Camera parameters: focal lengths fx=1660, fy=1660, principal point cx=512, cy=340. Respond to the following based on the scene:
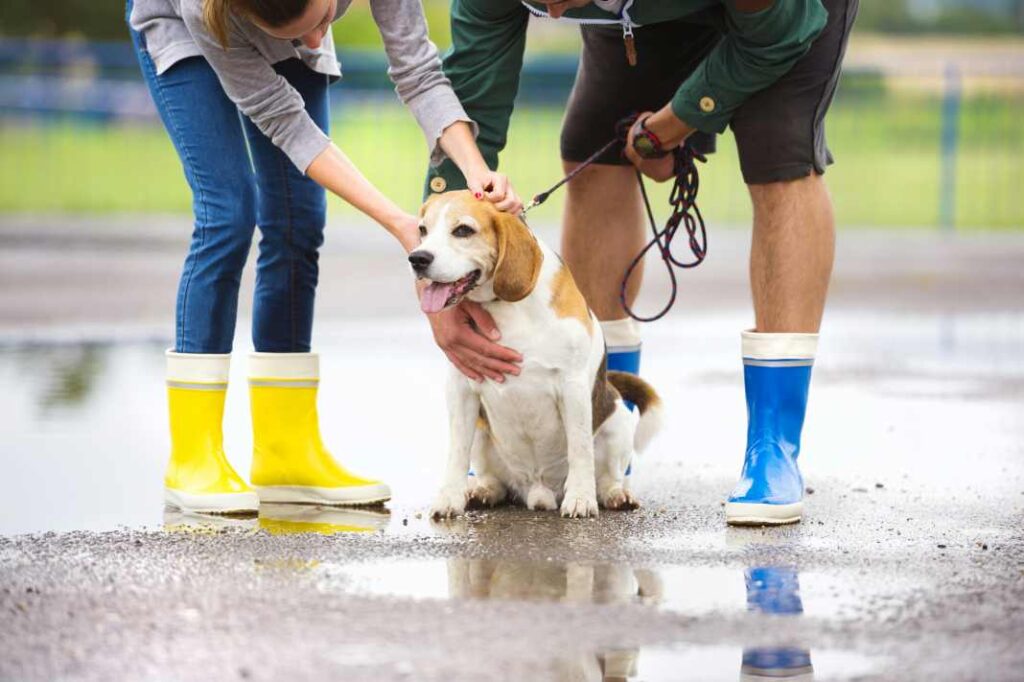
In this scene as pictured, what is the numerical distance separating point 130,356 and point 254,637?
4.38 metres

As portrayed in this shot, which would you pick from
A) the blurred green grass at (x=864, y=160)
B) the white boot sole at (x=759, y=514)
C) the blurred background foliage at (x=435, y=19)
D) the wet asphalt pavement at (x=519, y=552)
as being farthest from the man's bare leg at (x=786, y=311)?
the blurred background foliage at (x=435, y=19)

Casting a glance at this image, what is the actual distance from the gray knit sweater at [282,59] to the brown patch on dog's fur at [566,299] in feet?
1.61

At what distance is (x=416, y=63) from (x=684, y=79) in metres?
0.79

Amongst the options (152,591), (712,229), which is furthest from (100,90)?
(152,591)

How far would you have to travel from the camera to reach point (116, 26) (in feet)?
104

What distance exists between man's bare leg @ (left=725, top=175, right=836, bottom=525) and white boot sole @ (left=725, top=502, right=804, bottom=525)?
128 mm

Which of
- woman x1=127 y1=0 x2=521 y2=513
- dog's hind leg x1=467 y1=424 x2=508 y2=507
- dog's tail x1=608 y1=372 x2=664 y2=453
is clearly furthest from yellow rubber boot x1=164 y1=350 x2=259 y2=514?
dog's tail x1=608 y1=372 x2=664 y2=453

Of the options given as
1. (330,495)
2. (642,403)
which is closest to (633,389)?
(642,403)

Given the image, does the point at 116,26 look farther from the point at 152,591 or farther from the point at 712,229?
the point at 152,591

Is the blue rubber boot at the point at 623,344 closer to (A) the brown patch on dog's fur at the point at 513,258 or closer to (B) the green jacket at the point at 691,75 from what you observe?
(B) the green jacket at the point at 691,75

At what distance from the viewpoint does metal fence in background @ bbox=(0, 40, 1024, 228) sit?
50.0ft

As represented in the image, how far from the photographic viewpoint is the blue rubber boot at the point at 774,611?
2818 mm

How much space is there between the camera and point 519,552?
148 inches

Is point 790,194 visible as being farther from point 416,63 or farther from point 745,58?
point 416,63
